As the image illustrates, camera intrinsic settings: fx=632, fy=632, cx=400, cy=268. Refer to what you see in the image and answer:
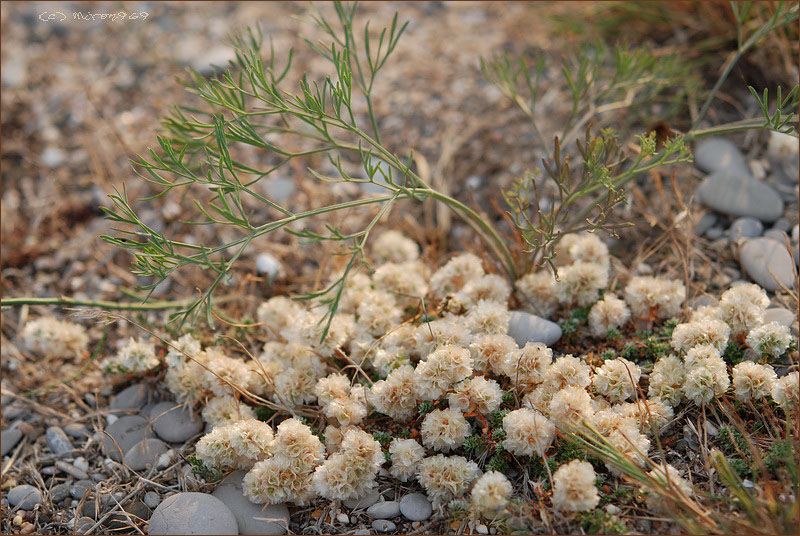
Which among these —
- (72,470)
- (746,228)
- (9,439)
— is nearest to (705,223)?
(746,228)

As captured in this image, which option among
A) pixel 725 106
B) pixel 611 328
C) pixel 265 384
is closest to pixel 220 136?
pixel 265 384

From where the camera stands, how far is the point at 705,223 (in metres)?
3.21

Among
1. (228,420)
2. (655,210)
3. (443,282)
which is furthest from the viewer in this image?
(655,210)

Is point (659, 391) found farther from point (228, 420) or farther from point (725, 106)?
point (725, 106)

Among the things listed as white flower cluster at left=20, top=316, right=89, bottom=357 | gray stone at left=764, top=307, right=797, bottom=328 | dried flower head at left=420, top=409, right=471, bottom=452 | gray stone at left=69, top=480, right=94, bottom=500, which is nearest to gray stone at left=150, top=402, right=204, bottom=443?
gray stone at left=69, top=480, right=94, bottom=500

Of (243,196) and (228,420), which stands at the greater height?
(243,196)

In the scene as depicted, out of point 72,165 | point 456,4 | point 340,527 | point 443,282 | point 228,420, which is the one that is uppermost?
point 456,4

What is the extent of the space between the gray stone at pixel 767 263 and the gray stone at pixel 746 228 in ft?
0.43

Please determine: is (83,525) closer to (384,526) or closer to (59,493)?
(59,493)

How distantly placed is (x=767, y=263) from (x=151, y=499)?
2.76 meters

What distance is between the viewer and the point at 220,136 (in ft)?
7.11

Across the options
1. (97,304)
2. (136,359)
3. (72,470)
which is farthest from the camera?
(97,304)

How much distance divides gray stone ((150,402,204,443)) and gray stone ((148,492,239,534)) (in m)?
0.42

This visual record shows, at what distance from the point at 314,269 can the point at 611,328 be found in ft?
5.36
